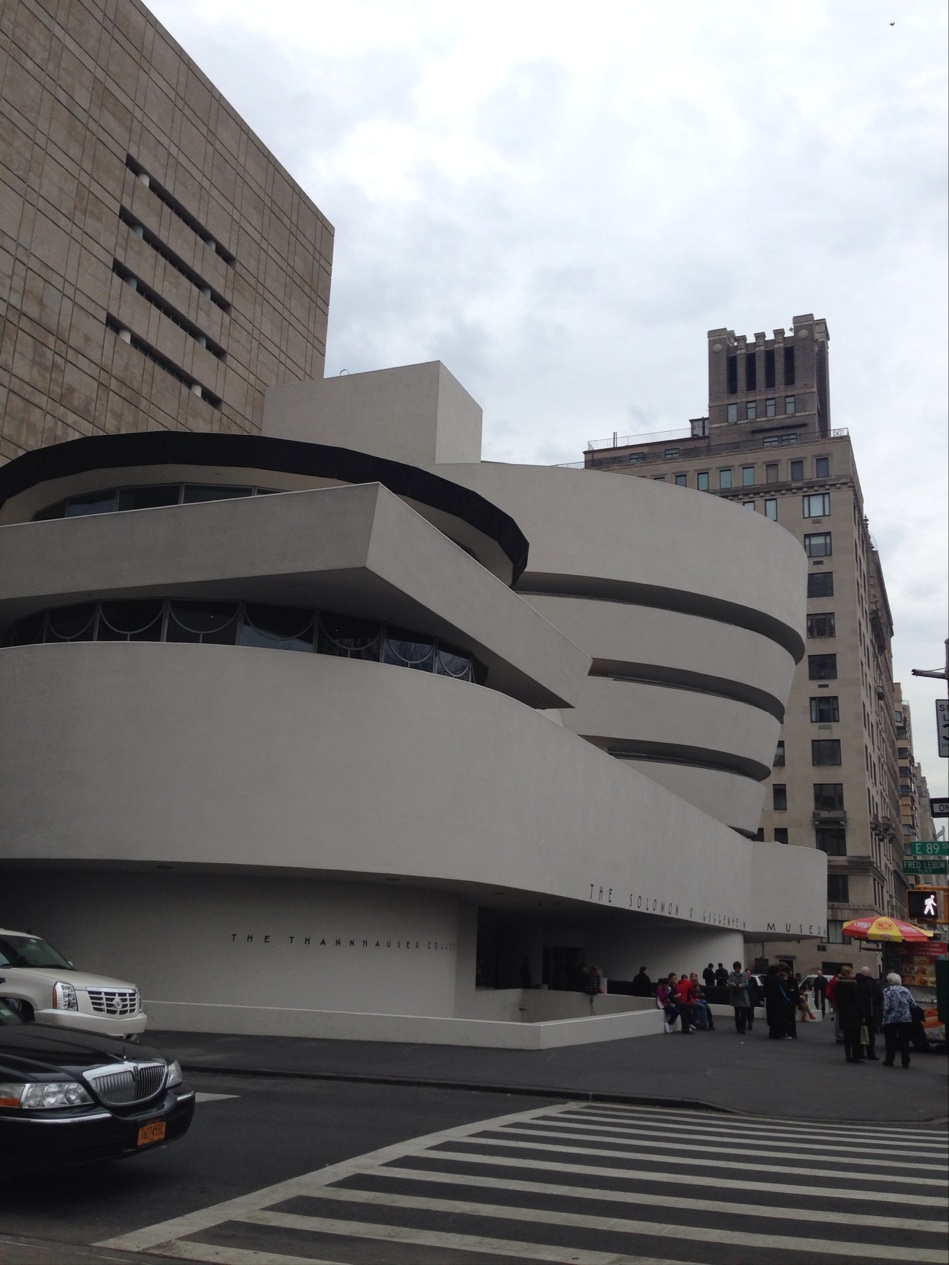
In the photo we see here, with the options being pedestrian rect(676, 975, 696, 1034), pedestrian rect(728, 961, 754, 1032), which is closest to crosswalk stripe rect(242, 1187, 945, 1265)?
pedestrian rect(676, 975, 696, 1034)

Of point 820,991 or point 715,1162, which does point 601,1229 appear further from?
point 820,991

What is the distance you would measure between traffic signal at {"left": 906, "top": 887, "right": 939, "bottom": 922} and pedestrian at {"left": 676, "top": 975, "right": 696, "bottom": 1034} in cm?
788

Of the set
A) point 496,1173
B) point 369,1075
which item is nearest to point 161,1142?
point 496,1173

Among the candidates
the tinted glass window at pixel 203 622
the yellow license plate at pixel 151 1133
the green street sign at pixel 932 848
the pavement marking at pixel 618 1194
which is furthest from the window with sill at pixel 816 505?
the yellow license plate at pixel 151 1133

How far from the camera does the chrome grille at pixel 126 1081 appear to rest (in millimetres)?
8078

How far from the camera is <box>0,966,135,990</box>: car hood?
→ 50.5ft

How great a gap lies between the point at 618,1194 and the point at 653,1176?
2.80 feet

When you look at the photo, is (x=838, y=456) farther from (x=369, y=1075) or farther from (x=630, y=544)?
(x=369, y=1075)

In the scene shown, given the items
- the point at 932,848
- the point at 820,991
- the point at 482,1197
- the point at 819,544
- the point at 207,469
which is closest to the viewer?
the point at 482,1197

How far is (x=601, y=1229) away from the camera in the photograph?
24.0 ft

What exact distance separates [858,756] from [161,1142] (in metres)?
77.7

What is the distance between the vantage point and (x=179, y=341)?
4644 cm

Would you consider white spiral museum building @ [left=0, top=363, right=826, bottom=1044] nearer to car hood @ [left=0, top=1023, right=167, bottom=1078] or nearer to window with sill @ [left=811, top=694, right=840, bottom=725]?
car hood @ [left=0, top=1023, right=167, bottom=1078]

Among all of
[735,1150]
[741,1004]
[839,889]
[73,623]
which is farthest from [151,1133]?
[839,889]
